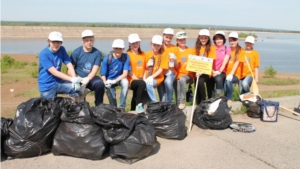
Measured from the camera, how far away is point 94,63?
5.95 m

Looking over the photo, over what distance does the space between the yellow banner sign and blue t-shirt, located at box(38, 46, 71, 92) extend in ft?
7.20

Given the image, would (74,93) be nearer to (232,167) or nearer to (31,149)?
(31,149)

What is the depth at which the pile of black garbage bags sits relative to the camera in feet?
13.7

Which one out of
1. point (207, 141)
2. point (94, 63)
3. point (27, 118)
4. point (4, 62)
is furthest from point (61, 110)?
point (4, 62)

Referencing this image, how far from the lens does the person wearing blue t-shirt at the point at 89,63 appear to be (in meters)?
5.79

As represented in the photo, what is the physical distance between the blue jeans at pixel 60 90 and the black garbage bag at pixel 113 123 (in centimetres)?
122

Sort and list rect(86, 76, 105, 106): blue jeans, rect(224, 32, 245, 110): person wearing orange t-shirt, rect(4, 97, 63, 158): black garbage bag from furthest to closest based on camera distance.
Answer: rect(224, 32, 245, 110): person wearing orange t-shirt
rect(86, 76, 105, 106): blue jeans
rect(4, 97, 63, 158): black garbage bag

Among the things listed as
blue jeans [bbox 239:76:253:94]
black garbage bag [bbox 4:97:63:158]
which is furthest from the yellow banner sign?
black garbage bag [bbox 4:97:63:158]

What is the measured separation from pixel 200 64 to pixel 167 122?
144 centimetres

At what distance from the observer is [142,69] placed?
6.20 meters

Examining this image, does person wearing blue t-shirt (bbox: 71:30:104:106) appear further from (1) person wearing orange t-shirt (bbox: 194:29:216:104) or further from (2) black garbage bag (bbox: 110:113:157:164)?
(1) person wearing orange t-shirt (bbox: 194:29:216:104)

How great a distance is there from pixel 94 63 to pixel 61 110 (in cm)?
161

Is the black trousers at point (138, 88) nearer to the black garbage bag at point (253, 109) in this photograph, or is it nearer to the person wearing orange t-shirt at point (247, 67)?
the black garbage bag at point (253, 109)

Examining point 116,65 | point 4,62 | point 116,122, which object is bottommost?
point 4,62
